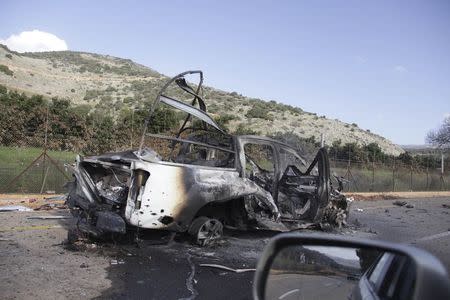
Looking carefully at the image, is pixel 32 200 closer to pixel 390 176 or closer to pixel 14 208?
pixel 14 208

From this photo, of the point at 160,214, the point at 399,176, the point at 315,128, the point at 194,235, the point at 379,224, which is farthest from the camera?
the point at 315,128

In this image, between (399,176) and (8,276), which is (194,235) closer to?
(8,276)

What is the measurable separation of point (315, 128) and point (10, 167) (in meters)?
46.8

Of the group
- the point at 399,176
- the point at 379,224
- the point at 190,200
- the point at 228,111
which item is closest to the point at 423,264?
the point at 190,200

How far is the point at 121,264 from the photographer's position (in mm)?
7289

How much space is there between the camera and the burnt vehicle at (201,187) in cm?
770

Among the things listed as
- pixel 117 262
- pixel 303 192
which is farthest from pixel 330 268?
pixel 303 192

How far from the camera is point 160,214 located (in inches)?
303

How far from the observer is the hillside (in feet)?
173

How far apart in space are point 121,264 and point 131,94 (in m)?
51.7

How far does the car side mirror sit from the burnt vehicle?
5.05 meters

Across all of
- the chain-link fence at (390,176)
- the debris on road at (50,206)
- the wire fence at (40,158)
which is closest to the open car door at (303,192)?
the debris on road at (50,206)

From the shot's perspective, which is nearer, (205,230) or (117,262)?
(117,262)

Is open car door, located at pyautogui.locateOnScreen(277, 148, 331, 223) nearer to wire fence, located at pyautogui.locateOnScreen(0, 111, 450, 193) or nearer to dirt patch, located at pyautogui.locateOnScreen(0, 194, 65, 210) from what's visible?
dirt patch, located at pyautogui.locateOnScreen(0, 194, 65, 210)
